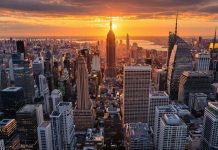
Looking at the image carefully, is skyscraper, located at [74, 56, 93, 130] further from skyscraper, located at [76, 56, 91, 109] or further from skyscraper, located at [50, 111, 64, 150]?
skyscraper, located at [50, 111, 64, 150]

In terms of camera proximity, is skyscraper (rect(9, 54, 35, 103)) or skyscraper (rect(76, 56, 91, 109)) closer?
skyscraper (rect(76, 56, 91, 109))

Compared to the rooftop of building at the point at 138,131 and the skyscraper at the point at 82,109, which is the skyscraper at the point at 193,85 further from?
the rooftop of building at the point at 138,131

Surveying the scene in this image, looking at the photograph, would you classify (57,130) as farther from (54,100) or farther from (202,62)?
(202,62)

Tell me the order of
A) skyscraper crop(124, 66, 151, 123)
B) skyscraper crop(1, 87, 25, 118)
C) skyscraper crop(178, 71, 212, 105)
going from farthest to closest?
skyscraper crop(178, 71, 212, 105), skyscraper crop(1, 87, 25, 118), skyscraper crop(124, 66, 151, 123)

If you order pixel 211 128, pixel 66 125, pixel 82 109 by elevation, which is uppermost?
pixel 211 128

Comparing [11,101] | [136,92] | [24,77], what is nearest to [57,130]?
[136,92]

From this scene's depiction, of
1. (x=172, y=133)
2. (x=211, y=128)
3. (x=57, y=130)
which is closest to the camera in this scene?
(x=172, y=133)

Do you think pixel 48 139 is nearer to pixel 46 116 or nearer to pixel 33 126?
pixel 33 126

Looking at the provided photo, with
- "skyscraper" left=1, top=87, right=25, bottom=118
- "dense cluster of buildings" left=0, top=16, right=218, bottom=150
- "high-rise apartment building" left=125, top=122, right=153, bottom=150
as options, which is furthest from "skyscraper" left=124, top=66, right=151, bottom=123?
"skyscraper" left=1, top=87, right=25, bottom=118
